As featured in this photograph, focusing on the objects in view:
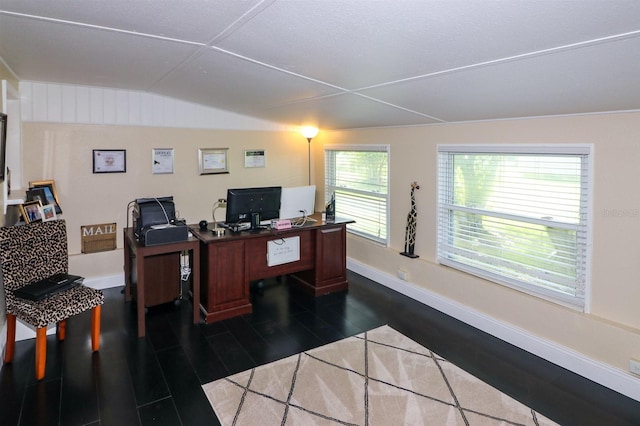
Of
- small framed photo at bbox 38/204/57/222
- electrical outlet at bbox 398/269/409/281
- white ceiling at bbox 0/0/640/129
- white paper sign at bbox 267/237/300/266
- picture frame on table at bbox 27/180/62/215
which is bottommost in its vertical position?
electrical outlet at bbox 398/269/409/281

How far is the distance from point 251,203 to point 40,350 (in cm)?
203

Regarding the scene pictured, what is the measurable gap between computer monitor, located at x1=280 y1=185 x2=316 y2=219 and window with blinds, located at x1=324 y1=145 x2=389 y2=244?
96cm

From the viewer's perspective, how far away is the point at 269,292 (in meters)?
4.55

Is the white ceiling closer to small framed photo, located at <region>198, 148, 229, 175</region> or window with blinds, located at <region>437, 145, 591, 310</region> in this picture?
window with blinds, located at <region>437, 145, 591, 310</region>

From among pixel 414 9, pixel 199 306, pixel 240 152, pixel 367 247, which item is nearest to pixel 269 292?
pixel 199 306

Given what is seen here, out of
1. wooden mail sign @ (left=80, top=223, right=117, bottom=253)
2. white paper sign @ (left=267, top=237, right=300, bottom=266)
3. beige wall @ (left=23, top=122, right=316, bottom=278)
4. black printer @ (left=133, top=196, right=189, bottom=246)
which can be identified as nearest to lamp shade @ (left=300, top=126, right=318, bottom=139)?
beige wall @ (left=23, top=122, right=316, bottom=278)

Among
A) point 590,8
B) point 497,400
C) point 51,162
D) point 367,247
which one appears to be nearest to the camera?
point 590,8

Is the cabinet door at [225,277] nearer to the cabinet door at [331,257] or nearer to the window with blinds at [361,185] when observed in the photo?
the cabinet door at [331,257]

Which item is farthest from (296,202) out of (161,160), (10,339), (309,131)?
(10,339)

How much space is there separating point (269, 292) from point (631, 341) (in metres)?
3.22

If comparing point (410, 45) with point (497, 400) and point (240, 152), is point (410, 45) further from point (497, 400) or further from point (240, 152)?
point (240, 152)

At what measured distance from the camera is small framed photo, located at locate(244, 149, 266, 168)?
17.8 feet

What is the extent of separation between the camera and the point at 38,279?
312 cm

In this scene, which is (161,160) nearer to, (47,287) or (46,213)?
(46,213)
